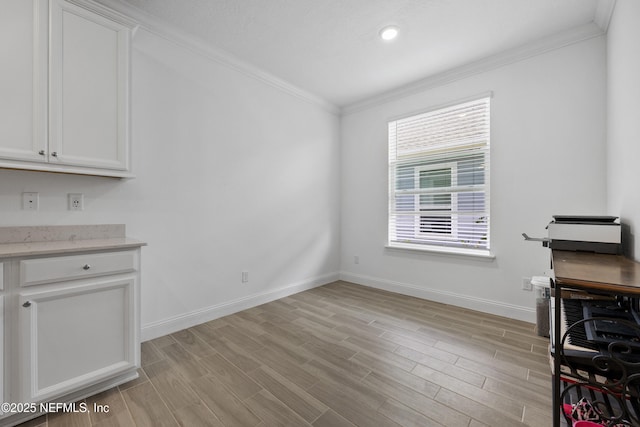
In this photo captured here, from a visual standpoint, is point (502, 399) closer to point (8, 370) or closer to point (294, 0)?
point (8, 370)

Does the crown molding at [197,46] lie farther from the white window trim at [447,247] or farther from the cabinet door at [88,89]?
the white window trim at [447,247]

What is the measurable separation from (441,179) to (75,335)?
11.7ft

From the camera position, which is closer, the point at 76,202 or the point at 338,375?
the point at 338,375

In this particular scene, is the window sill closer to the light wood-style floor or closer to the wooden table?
the light wood-style floor

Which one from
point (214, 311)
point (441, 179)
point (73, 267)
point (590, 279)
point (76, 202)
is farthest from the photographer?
point (441, 179)

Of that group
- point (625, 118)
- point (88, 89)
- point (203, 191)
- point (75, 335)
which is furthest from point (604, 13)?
point (75, 335)

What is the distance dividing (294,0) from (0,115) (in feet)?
6.67

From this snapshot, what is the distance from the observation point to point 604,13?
6.97 feet

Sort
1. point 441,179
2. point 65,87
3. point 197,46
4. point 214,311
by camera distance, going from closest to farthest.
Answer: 1. point 65,87
2. point 197,46
3. point 214,311
4. point 441,179

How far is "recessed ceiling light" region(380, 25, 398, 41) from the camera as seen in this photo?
239cm

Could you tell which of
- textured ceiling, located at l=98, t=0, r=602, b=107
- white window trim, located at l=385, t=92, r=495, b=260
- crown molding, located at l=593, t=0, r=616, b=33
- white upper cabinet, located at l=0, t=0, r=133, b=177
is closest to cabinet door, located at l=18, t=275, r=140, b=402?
white upper cabinet, located at l=0, t=0, r=133, b=177

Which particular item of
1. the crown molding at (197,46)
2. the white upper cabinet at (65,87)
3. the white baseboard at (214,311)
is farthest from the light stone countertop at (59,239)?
the crown molding at (197,46)

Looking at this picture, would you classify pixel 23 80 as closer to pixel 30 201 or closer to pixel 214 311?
pixel 30 201

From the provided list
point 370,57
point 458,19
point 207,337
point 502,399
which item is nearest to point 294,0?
point 370,57
